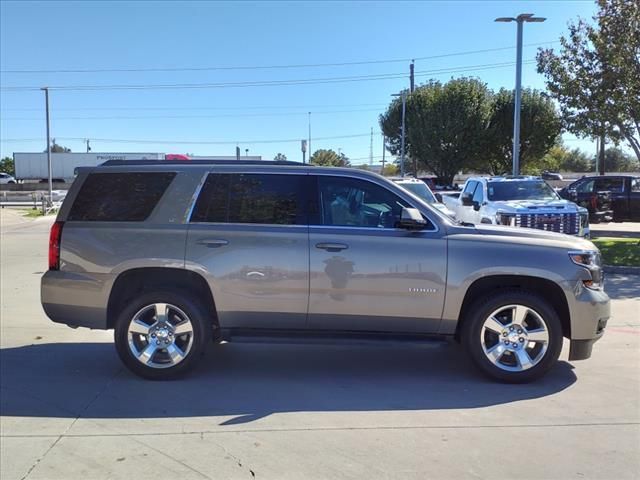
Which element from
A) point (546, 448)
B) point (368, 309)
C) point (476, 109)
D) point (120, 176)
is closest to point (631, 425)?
point (546, 448)

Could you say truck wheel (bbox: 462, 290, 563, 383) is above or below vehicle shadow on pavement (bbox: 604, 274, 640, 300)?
above

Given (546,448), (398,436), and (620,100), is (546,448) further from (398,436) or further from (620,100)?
(620,100)

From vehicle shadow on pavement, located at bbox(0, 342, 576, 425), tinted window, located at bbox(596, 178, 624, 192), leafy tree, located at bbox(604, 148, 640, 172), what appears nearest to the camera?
vehicle shadow on pavement, located at bbox(0, 342, 576, 425)

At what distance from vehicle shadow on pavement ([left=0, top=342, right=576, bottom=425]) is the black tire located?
0.12m

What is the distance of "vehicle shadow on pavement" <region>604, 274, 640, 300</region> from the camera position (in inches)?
355

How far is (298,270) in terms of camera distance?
16.3ft

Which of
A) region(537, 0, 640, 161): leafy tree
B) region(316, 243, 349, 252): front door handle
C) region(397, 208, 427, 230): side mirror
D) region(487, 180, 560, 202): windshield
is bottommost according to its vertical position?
region(316, 243, 349, 252): front door handle

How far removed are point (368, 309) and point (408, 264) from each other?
524mm

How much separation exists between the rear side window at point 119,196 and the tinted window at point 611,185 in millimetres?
19309

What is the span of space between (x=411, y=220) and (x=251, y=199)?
146 cm

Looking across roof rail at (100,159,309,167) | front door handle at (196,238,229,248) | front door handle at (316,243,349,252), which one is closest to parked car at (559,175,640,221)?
roof rail at (100,159,309,167)

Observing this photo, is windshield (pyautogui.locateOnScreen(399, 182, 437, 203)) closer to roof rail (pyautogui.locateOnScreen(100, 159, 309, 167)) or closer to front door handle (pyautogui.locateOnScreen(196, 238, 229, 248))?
roof rail (pyautogui.locateOnScreen(100, 159, 309, 167))

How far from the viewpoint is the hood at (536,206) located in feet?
38.0

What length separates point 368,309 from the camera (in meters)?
4.96
